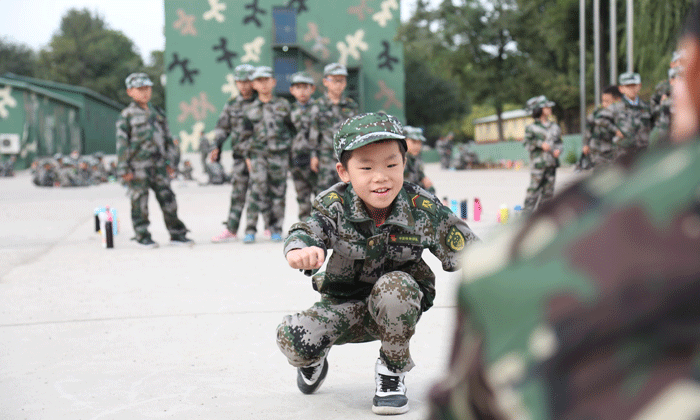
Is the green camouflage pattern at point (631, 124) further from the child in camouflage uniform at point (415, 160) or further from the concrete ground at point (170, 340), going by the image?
the concrete ground at point (170, 340)

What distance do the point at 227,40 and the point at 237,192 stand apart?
1048 inches

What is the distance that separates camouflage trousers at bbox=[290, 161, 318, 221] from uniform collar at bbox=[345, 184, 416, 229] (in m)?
6.40

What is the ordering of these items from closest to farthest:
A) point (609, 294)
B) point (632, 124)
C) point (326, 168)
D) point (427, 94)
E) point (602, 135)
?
point (609, 294)
point (326, 168)
point (632, 124)
point (602, 135)
point (427, 94)

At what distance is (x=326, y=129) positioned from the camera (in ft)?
30.1

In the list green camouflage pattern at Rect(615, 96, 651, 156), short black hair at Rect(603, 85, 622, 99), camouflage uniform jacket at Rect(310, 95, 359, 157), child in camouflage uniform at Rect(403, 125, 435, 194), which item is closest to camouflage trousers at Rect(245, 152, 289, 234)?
camouflage uniform jacket at Rect(310, 95, 359, 157)

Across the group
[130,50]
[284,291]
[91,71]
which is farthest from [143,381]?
[130,50]

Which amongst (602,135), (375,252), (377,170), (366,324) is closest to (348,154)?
(377,170)

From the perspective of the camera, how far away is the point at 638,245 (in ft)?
2.34

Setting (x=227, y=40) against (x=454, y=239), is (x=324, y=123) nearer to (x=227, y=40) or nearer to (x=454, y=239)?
(x=454, y=239)

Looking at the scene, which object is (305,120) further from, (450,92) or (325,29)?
(450,92)

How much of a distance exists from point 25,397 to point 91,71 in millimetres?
83797

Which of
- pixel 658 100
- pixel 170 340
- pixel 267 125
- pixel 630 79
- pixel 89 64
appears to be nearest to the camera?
pixel 170 340

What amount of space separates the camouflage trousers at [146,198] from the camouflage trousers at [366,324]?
5.90m

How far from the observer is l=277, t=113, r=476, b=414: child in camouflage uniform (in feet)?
9.64
